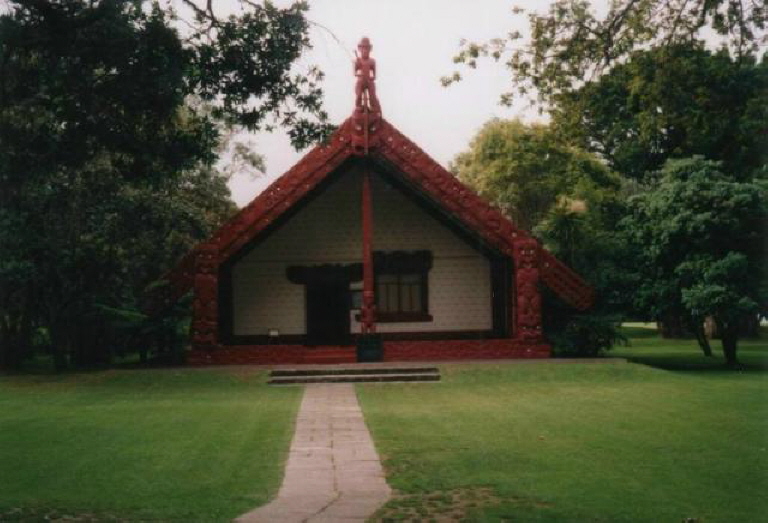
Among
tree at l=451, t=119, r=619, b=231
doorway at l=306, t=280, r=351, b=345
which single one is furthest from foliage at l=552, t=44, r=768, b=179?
tree at l=451, t=119, r=619, b=231

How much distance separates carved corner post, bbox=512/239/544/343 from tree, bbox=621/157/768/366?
9.68 ft

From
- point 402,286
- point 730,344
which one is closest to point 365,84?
point 402,286

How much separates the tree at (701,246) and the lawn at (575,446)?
2.99 m

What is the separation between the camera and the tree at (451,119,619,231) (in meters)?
42.1

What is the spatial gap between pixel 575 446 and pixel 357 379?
33.7 ft

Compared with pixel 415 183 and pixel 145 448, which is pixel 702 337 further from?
pixel 145 448

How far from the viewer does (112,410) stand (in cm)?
1602

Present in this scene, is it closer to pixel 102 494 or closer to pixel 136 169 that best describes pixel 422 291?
pixel 136 169

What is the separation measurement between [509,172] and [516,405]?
104ft

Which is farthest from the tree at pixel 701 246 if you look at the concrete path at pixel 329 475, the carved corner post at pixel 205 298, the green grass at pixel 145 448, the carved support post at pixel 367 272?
the concrete path at pixel 329 475

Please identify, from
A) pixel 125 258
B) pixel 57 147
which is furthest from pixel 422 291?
pixel 57 147

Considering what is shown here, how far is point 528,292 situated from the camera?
23219 millimetres

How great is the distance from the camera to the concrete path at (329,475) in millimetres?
7492

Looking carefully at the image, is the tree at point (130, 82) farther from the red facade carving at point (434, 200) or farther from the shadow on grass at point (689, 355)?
the shadow on grass at point (689, 355)
